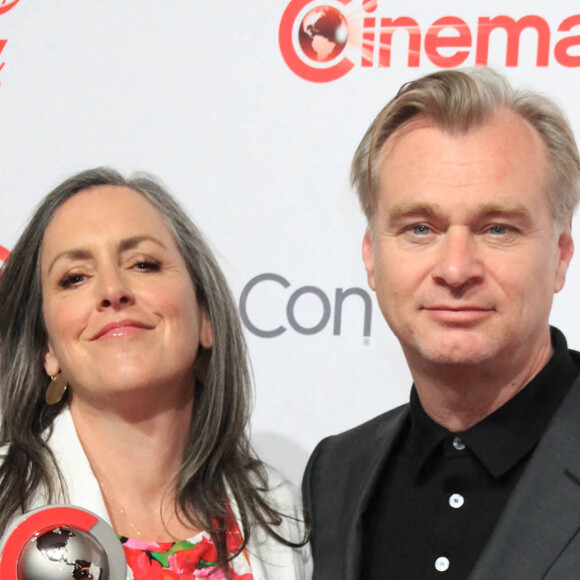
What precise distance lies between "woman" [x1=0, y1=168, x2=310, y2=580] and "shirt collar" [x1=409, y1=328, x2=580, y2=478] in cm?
48

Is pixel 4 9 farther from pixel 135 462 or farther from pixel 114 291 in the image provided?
pixel 135 462

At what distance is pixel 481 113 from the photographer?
1998mm

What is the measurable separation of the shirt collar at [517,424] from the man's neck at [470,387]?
0.07ft

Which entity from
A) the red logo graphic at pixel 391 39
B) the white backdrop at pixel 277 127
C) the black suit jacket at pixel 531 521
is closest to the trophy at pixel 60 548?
the black suit jacket at pixel 531 521

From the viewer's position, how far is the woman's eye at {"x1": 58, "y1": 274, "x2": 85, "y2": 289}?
2176 mm

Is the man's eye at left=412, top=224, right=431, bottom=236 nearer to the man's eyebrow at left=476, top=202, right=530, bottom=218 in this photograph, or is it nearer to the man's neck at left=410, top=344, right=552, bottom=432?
the man's eyebrow at left=476, top=202, right=530, bottom=218

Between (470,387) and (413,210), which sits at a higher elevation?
(413,210)

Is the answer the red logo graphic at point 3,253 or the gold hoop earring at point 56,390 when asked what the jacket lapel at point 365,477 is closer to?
the gold hoop earring at point 56,390

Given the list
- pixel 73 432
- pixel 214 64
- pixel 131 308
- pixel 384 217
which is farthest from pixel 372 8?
pixel 73 432

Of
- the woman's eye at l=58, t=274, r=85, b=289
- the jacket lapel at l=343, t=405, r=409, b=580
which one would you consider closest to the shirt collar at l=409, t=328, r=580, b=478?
the jacket lapel at l=343, t=405, r=409, b=580

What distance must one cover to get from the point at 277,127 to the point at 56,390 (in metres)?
0.96

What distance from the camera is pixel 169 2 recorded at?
287 centimetres

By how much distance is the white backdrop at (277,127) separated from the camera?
8.59 ft

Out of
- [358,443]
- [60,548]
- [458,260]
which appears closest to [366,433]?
[358,443]
